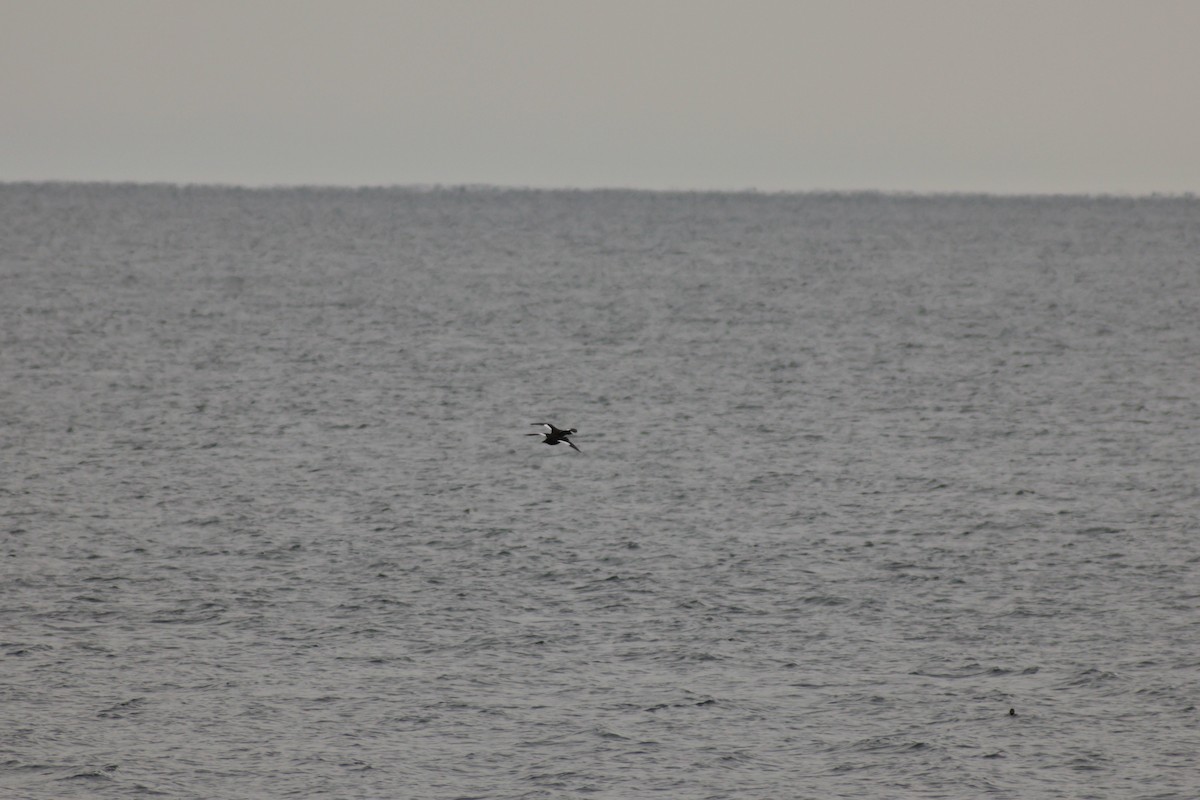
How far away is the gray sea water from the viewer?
32.2 metres

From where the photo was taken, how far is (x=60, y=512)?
5088 centimetres

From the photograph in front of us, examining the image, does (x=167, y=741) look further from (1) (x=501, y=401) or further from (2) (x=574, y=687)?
(1) (x=501, y=401)

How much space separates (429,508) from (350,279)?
9831cm

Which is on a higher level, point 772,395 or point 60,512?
point 772,395

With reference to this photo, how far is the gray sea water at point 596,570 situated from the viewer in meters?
32.2

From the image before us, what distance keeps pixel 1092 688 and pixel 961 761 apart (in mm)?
5482

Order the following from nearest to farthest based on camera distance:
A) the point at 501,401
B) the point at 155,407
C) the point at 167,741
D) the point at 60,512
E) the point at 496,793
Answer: the point at 496,793, the point at 167,741, the point at 60,512, the point at 155,407, the point at 501,401

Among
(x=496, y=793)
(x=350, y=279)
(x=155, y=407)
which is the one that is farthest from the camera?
(x=350, y=279)

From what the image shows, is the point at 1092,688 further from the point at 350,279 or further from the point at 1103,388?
the point at 350,279

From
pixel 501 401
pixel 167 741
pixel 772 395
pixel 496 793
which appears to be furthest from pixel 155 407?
pixel 496 793

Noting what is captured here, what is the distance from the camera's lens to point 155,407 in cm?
7194

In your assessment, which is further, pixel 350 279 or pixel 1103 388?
pixel 350 279

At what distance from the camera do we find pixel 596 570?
148ft

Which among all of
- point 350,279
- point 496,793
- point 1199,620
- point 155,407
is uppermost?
point 350,279
